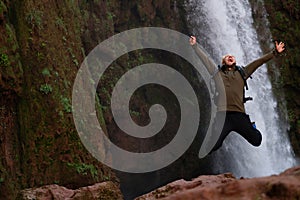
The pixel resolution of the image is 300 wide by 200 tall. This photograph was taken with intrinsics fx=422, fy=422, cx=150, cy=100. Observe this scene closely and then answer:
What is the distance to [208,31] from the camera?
13172 millimetres

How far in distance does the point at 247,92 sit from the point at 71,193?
774 cm

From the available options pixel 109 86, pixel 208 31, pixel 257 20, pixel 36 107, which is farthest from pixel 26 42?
pixel 257 20

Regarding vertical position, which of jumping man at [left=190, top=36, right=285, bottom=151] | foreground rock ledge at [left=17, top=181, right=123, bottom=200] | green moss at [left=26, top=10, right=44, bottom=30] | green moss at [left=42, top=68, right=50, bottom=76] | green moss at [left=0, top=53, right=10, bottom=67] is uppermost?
green moss at [left=26, top=10, right=44, bottom=30]

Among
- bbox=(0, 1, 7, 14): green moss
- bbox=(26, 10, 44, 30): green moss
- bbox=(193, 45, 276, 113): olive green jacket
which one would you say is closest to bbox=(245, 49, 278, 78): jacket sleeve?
bbox=(193, 45, 276, 113): olive green jacket

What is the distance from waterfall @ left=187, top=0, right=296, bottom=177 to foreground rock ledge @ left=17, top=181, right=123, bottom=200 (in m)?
6.35

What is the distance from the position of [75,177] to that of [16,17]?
286 centimetres

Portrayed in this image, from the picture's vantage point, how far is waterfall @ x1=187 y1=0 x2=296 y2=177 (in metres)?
12.4

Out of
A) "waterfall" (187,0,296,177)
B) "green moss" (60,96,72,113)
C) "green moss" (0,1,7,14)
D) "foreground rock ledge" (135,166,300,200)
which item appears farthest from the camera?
"waterfall" (187,0,296,177)

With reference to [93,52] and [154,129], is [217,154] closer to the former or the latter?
[154,129]

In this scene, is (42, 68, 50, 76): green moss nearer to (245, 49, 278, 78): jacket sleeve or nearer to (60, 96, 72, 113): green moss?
(60, 96, 72, 113): green moss

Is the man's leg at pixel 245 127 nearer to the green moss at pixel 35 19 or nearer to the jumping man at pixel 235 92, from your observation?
the jumping man at pixel 235 92

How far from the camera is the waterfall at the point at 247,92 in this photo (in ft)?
40.8

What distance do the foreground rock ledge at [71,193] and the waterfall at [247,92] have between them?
635cm

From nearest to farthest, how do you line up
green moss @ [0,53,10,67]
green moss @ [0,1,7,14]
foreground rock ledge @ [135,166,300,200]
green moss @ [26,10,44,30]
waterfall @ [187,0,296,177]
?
foreground rock ledge @ [135,166,300,200], green moss @ [0,53,10,67], green moss @ [0,1,7,14], green moss @ [26,10,44,30], waterfall @ [187,0,296,177]
